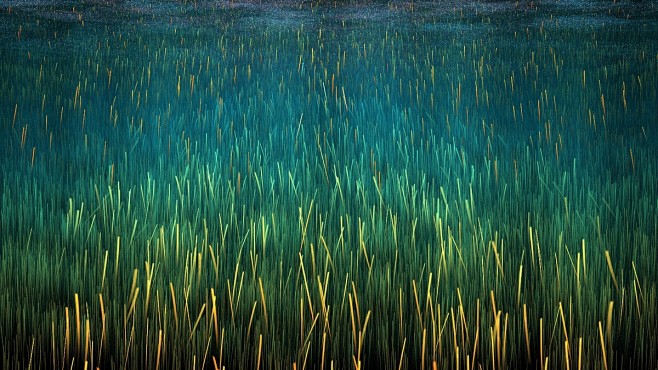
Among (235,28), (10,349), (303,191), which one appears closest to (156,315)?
(10,349)

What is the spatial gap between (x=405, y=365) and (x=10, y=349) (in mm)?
661

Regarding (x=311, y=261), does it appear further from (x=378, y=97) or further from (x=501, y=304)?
(x=378, y=97)

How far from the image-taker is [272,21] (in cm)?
607

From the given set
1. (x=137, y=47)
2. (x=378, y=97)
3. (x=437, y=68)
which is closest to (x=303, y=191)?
(x=378, y=97)

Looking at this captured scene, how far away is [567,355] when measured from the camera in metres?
1.04

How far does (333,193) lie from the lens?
182cm

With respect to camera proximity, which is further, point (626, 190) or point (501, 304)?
point (626, 190)

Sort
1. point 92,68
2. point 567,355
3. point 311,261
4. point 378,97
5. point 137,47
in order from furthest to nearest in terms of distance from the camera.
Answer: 1. point 137,47
2. point 92,68
3. point 378,97
4. point 311,261
5. point 567,355

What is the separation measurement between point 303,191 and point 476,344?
0.98 meters

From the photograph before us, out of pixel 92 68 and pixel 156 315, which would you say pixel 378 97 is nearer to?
pixel 92 68

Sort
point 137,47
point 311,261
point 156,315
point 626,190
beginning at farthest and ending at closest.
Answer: point 137,47 < point 626,190 < point 311,261 < point 156,315

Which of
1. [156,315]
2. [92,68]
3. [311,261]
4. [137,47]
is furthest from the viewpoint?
[137,47]

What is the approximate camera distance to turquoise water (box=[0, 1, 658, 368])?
45.7 inches

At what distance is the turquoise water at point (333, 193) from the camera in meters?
1.16
